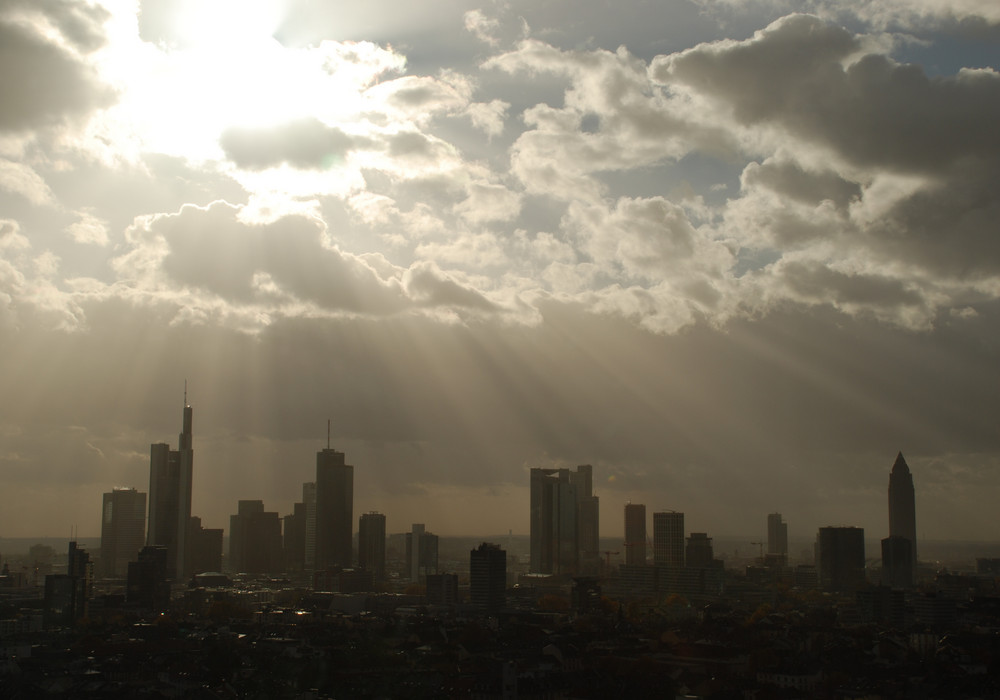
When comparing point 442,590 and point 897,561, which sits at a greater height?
point 897,561

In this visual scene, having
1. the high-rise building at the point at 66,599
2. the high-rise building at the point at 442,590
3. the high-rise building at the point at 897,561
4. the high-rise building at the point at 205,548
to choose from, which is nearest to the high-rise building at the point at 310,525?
the high-rise building at the point at 205,548

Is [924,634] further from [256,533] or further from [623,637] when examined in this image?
[256,533]

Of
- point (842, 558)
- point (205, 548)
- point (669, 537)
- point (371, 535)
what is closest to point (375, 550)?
point (371, 535)

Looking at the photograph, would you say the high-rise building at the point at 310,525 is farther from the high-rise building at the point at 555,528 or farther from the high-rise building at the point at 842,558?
the high-rise building at the point at 842,558

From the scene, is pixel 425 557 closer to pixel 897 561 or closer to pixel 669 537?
pixel 669 537

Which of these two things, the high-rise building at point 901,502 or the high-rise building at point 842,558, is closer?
the high-rise building at point 842,558

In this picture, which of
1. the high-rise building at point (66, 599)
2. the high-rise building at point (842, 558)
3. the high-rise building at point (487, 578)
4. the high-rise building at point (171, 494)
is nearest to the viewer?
the high-rise building at point (66, 599)

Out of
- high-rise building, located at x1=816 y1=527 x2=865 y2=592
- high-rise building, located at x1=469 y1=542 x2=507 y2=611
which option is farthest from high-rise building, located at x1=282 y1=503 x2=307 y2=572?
high-rise building, located at x1=816 y1=527 x2=865 y2=592
